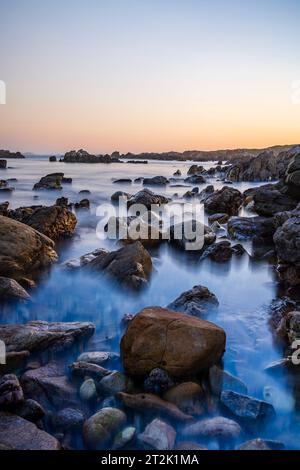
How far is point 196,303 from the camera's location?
6.46m

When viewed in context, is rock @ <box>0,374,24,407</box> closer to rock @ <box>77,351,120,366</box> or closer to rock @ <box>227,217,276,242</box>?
rock @ <box>77,351,120,366</box>

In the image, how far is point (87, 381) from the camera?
4176 mm

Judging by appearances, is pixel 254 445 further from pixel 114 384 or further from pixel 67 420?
pixel 67 420

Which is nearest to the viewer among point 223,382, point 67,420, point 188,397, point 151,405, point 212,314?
point 67,420

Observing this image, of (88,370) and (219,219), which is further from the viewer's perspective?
(219,219)

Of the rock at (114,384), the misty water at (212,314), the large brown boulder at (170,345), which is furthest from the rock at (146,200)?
the rock at (114,384)

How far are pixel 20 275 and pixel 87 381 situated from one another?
4228 mm

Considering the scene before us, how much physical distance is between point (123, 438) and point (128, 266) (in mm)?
4655


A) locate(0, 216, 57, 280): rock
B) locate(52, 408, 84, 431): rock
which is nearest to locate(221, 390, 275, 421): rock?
locate(52, 408, 84, 431): rock

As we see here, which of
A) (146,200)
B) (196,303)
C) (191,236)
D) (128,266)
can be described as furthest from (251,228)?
(146,200)

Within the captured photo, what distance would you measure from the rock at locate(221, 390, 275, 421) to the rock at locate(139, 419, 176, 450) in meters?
0.73

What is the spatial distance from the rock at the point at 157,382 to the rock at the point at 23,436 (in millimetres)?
1239

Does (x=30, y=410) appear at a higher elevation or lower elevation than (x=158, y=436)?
higher

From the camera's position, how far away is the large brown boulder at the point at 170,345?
435cm
